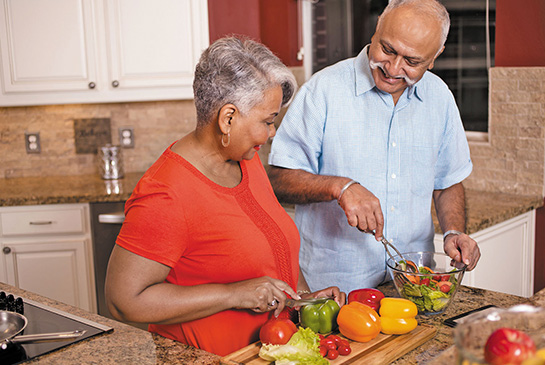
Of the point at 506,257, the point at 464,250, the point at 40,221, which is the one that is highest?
the point at 464,250

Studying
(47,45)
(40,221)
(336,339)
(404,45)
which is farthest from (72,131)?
(336,339)

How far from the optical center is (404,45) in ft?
5.49

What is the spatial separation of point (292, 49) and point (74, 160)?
1551 mm

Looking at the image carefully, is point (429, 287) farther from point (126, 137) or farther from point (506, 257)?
point (126, 137)

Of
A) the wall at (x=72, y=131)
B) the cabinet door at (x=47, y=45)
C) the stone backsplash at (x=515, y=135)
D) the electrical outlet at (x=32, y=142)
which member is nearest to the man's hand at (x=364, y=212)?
the stone backsplash at (x=515, y=135)

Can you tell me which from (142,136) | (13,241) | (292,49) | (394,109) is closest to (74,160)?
(142,136)

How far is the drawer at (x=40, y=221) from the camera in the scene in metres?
3.21

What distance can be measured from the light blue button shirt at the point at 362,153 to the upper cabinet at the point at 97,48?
5.53 ft

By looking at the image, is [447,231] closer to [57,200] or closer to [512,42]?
[512,42]

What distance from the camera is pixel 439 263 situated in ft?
5.51

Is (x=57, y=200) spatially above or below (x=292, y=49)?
below

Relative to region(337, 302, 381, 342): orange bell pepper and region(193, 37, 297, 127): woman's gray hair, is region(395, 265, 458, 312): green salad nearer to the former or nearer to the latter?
region(337, 302, 381, 342): orange bell pepper

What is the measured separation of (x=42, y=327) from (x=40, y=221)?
187 centimetres

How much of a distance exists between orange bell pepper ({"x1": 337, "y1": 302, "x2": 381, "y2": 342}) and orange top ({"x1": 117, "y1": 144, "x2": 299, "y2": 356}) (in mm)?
223
